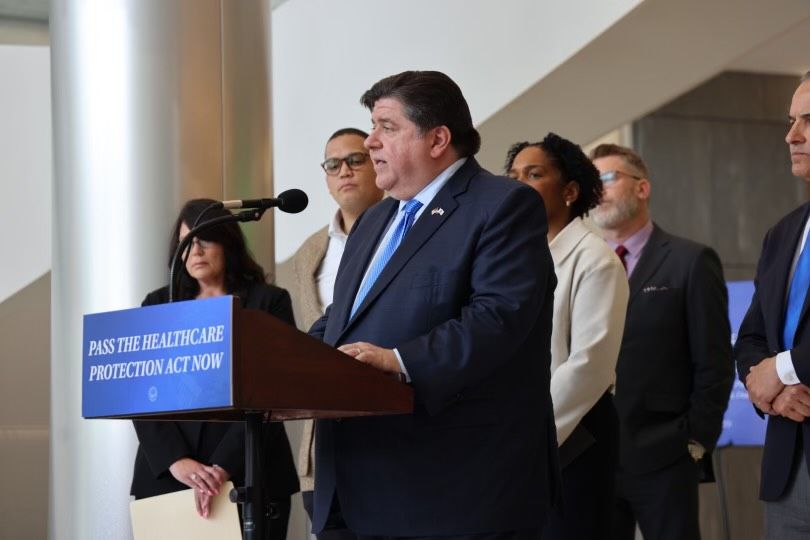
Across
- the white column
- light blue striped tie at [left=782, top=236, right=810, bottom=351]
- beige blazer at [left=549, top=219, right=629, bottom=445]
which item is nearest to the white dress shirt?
the white column

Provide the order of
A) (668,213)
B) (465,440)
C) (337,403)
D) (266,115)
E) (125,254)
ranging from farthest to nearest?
(668,213), (266,115), (125,254), (465,440), (337,403)

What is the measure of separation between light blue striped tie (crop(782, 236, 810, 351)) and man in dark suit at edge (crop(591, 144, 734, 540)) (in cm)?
112

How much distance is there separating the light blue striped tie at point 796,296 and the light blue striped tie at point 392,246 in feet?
3.37

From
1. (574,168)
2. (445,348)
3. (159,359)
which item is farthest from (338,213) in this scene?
(159,359)

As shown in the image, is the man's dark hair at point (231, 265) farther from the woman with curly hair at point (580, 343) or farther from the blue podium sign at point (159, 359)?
the blue podium sign at point (159, 359)

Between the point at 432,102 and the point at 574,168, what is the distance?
1.30 meters

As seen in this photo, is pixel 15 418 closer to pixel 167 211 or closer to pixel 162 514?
pixel 167 211

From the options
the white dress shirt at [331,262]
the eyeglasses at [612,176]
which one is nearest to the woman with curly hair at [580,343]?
the white dress shirt at [331,262]

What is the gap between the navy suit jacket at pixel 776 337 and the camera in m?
2.97

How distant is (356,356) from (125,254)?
84.3 inches

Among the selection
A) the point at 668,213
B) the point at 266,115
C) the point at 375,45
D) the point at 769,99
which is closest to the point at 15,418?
the point at 266,115

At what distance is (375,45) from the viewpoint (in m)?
6.28

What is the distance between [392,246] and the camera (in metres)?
2.75

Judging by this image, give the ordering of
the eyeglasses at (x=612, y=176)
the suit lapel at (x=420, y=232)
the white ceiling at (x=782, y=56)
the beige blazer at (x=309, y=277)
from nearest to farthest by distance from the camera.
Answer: the suit lapel at (x=420, y=232), the beige blazer at (x=309, y=277), the eyeglasses at (x=612, y=176), the white ceiling at (x=782, y=56)
